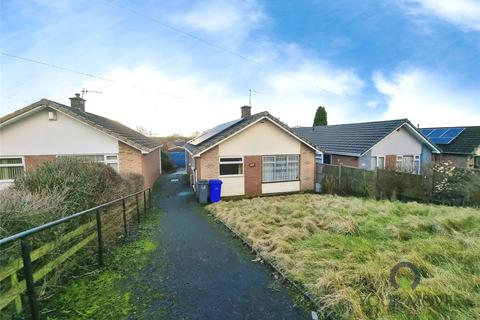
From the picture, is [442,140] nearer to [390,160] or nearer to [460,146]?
[460,146]

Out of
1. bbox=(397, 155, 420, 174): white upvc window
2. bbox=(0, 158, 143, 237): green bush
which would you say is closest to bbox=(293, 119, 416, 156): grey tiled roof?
bbox=(397, 155, 420, 174): white upvc window

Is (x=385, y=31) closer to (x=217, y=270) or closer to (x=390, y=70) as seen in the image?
(x=390, y=70)

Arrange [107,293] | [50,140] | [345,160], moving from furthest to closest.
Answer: [345,160] < [50,140] < [107,293]

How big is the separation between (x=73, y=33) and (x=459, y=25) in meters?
17.9

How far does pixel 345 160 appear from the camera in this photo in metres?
17.5

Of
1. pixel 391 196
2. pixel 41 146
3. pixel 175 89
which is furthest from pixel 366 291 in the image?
pixel 175 89

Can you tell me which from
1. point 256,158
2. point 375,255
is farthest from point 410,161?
point 375,255

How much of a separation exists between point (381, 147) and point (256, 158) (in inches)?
364

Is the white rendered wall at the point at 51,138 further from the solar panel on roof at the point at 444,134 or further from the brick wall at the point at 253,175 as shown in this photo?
the solar panel on roof at the point at 444,134

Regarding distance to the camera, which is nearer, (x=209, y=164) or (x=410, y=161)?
(x=209, y=164)

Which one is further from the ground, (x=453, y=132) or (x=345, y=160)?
(x=453, y=132)

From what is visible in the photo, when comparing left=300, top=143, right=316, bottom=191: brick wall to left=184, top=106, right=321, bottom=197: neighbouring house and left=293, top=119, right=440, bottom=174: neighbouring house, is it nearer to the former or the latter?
left=184, top=106, right=321, bottom=197: neighbouring house

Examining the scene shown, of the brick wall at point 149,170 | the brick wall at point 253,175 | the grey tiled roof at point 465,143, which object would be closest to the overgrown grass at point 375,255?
the brick wall at point 253,175

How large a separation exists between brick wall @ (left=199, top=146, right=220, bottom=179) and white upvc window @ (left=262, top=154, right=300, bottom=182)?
2.71 meters
